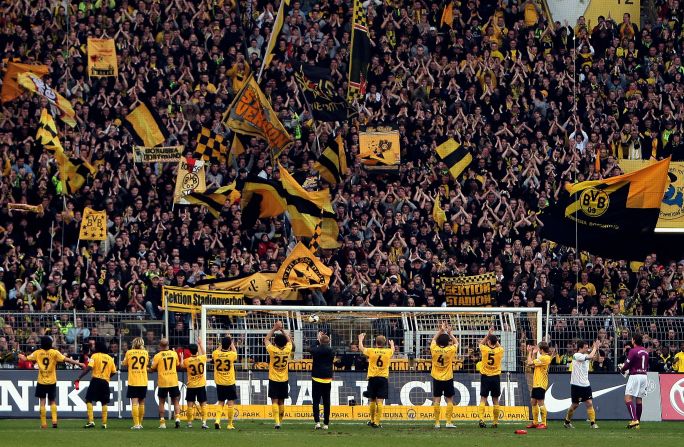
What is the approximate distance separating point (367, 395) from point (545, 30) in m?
18.2

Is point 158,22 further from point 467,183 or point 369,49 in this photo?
point 467,183

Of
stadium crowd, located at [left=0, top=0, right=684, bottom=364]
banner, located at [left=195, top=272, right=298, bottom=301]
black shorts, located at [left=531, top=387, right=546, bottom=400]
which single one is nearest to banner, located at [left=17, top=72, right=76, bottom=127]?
stadium crowd, located at [left=0, top=0, right=684, bottom=364]

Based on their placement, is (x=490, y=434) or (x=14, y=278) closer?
(x=490, y=434)

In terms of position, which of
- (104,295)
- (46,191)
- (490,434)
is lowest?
(490,434)

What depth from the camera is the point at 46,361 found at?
30094 millimetres

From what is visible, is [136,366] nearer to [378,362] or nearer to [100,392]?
[100,392]

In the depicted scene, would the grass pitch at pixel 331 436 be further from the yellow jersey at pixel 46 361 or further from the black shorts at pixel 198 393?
the yellow jersey at pixel 46 361

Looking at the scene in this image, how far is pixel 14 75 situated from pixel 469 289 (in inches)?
547

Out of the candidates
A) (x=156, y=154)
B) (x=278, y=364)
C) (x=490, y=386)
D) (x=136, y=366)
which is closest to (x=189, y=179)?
(x=156, y=154)

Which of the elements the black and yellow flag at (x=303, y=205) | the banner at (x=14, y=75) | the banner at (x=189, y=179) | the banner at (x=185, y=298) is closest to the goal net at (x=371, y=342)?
the banner at (x=185, y=298)

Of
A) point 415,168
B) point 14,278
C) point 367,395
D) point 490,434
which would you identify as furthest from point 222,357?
point 415,168

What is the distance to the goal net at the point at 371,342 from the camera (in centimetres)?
3306

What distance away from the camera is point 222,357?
3014 centimetres

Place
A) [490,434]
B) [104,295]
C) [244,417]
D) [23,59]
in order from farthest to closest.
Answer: [23,59]
[104,295]
[244,417]
[490,434]
